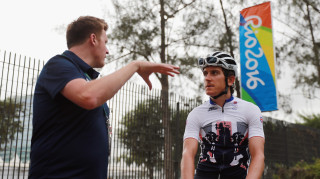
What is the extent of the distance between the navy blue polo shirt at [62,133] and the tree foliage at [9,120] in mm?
5559

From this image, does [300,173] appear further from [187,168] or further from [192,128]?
[187,168]

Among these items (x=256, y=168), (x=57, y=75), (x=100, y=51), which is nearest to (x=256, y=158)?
(x=256, y=168)

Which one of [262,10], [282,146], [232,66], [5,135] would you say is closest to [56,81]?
[232,66]

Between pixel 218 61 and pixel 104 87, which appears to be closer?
pixel 104 87

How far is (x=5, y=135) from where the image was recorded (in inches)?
281

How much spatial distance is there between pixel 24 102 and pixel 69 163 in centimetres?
600

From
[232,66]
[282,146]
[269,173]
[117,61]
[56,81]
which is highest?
[117,61]

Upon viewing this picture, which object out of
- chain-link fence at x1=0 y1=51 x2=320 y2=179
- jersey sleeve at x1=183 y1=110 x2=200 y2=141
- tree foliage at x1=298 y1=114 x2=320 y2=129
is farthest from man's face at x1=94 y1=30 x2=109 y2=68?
tree foliage at x1=298 y1=114 x2=320 y2=129

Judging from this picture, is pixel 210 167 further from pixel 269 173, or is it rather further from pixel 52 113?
pixel 269 173

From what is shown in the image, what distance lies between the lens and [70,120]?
2.01m

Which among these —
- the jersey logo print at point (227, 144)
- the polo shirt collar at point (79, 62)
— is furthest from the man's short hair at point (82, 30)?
the jersey logo print at point (227, 144)

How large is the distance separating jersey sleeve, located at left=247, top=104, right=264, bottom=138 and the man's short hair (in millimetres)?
1601

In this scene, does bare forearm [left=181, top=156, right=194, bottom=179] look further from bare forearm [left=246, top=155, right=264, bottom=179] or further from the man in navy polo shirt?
the man in navy polo shirt

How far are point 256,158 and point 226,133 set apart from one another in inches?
14.4
